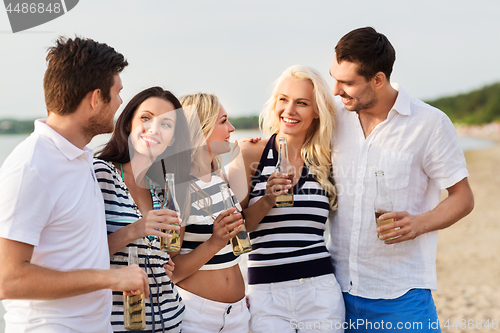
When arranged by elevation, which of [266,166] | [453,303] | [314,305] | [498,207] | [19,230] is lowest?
[498,207]

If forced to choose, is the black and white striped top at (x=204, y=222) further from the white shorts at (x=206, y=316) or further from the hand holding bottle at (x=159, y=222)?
the hand holding bottle at (x=159, y=222)

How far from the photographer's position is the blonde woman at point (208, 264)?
2.72 metres

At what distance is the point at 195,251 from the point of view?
108 inches

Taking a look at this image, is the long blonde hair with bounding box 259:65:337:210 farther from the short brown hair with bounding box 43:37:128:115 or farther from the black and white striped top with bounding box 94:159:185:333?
the short brown hair with bounding box 43:37:128:115

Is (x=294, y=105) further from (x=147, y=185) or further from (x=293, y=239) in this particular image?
(x=147, y=185)

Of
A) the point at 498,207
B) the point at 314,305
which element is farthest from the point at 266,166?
the point at 498,207

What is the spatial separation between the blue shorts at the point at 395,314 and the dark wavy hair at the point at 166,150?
142 centimetres

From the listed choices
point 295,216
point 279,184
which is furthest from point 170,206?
point 295,216

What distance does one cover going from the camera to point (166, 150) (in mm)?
2799

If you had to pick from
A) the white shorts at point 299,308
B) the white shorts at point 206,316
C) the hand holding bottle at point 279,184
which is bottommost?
the white shorts at point 299,308

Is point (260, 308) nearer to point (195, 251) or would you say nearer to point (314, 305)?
point (314, 305)

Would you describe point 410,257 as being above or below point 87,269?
below

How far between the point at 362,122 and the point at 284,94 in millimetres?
618

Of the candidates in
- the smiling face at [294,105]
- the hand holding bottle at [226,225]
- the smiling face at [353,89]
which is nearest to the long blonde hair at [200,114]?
the smiling face at [294,105]
